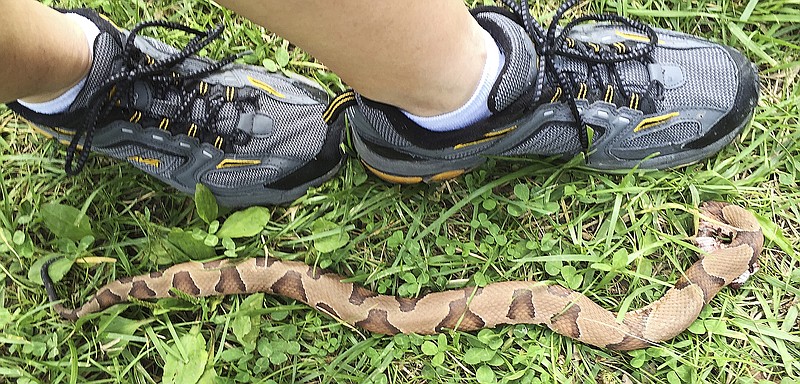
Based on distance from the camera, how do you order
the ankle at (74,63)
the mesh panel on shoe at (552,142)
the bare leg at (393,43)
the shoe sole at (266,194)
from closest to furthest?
the bare leg at (393,43)
the ankle at (74,63)
the mesh panel on shoe at (552,142)
the shoe sole at (266,194)

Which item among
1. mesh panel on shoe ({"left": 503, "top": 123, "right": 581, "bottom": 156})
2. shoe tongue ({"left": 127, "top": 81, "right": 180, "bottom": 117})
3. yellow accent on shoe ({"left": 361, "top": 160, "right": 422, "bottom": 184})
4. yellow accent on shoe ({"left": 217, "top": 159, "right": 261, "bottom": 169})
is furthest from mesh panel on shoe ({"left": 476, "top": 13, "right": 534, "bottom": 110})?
shoe tongue ({"left": 127, "top": 81, "right": 180, "bottom": 117})

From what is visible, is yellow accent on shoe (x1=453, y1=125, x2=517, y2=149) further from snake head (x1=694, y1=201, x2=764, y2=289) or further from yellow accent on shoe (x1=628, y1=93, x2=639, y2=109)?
snake head (x1=694, y1=201, x2=764, y2=289)

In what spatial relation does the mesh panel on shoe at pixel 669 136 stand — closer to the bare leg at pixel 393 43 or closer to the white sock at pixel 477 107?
the white sock at pixel 477 107

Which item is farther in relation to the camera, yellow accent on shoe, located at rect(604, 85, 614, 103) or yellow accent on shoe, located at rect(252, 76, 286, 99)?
yellow accent on shoe, located at rect(252, 76, 286, 99)

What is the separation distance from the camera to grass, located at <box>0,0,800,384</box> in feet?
6.88

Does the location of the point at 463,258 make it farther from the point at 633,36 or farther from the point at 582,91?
the point at 633,36

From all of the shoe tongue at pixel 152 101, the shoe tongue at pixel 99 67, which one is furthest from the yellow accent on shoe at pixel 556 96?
the shoe tongue at pixel 99 67

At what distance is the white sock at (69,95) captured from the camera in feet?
5.84

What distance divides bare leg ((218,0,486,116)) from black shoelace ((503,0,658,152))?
0.98ft

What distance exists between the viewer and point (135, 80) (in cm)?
187

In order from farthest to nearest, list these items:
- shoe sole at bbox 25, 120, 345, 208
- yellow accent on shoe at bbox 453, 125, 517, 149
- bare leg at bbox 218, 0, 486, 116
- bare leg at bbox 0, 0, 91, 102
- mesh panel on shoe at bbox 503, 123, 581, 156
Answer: shoe sole at bbox 25, 120, 345, 208 < mesh panel on shoe at bbox 503, 123, 581, 156 < yellow accent on shoe at bbox 453, 125, 517, 149 < bare leg at bbox 0, 0, 91, 102 < bare leg at bbox 218, 0, 486, 116

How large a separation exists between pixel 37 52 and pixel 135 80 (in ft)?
1.02

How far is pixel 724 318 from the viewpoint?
2082 mm

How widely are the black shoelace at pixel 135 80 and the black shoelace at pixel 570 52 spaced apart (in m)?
1.01
